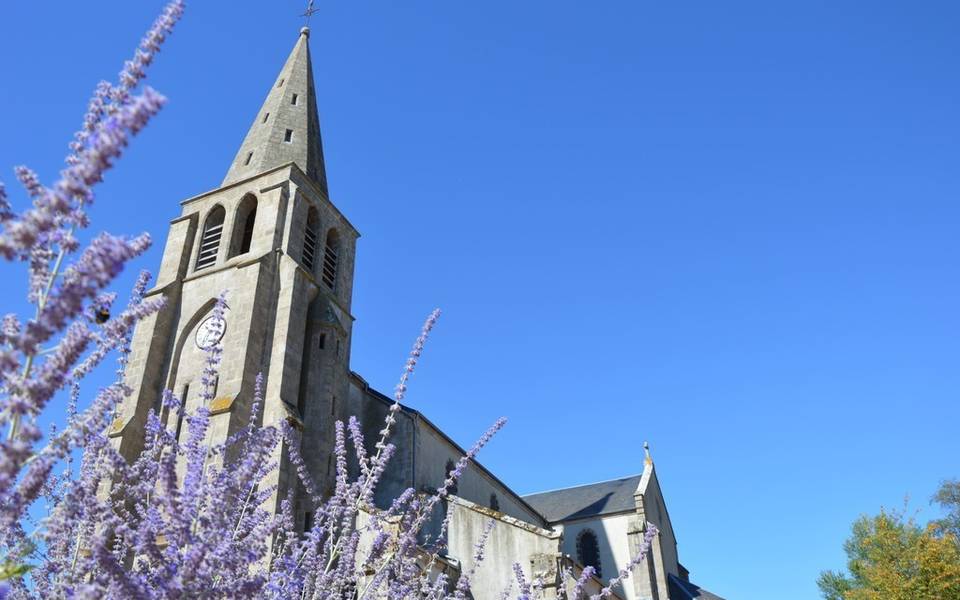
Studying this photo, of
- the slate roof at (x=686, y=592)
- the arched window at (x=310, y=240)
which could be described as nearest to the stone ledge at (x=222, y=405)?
the arched window at (x=310, y=240)

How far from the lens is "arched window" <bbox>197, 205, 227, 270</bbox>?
23.2 m

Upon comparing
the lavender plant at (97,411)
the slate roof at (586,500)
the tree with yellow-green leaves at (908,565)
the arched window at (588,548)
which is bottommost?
the lavender plant at (97,411)

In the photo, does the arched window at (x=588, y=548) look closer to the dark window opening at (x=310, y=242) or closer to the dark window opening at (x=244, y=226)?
the dark window opening at (x=310, y=242)

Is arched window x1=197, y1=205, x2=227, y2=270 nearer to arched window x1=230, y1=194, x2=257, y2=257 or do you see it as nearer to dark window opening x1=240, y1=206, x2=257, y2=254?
arched window x1=230, y1=194, x2=257, y2=257

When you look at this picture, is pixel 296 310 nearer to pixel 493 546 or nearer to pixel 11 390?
pixel 493 546

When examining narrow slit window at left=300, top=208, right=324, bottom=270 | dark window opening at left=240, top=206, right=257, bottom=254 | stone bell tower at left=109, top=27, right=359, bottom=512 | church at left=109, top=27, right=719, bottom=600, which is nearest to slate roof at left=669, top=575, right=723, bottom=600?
church at left=109, top=27, right=719, bottom=600

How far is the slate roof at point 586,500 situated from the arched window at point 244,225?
18114 mm

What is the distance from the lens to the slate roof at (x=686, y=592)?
30.1m

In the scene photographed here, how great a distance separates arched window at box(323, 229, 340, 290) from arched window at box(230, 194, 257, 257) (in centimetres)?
254

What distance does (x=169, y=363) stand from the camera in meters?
20.8

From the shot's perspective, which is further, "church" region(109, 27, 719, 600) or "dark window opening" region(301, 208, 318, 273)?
"dark window opening" region(301, 208, 318, 273)

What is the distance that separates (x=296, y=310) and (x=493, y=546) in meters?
8.62

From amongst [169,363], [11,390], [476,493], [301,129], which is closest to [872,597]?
[476,493]

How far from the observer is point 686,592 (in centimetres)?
3062
